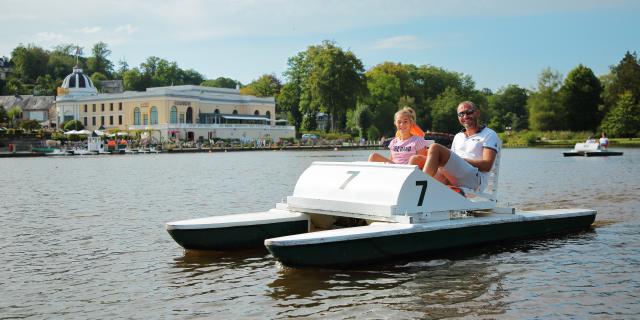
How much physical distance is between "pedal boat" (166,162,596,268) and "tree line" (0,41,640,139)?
83.5 metres

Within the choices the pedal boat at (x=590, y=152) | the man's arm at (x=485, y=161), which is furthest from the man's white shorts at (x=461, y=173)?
the pedal boat at (x=590, y=152)

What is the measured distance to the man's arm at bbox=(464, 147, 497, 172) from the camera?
34.7ft

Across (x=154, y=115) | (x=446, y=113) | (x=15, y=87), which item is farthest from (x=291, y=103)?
(x=15, y=87)

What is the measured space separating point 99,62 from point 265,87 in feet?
202

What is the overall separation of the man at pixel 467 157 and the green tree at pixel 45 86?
140 meters

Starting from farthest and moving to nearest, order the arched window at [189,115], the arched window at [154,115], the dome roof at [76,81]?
the dome roof at [76,81] < the arched window at [189,115] < the arched window at [154,115]

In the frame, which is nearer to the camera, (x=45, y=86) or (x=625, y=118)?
(x=625, y=118)

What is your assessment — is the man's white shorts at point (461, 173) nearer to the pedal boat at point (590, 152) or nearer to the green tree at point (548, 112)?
the pedal boat at point (590, 152)

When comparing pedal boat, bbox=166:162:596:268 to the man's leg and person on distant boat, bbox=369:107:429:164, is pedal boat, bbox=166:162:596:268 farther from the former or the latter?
person on distant boat, bbox=369:107:429:164

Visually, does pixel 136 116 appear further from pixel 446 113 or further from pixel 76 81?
pixel 446 113

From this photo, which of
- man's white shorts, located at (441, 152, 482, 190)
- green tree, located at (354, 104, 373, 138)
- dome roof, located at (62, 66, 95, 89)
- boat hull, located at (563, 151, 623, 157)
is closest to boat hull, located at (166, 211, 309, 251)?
man's white shorts, located at (441, 152, 482, 190)

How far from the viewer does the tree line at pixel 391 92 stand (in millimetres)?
101375

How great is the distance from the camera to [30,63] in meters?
150

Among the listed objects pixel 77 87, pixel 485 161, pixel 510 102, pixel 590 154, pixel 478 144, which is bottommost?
pixel 590 154
